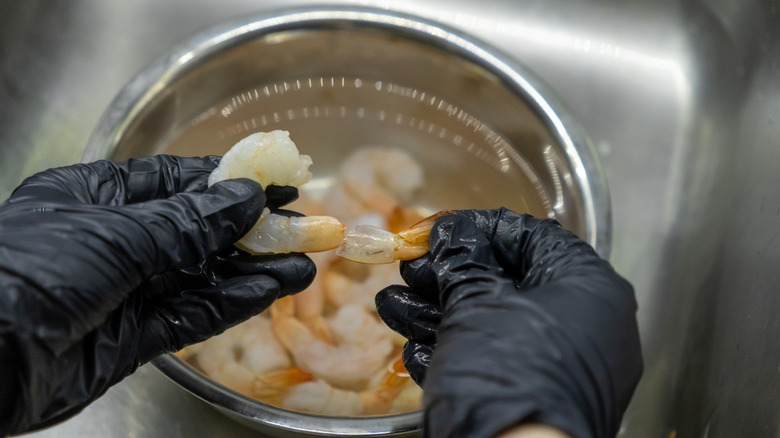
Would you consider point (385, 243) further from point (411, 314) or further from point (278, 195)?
point (278, 195)

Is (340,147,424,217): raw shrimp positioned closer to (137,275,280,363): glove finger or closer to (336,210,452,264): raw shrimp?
(336,210,452,264): raw shrimp

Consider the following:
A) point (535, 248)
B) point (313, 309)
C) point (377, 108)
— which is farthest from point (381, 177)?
point (535, 248)

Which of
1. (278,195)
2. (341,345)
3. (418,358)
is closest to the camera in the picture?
(418,358)

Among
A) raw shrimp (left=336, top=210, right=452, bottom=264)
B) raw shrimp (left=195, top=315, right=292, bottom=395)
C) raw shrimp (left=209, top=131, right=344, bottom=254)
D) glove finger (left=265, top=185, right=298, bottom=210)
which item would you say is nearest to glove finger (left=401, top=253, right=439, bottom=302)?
raw shrimp (left=336, top=210, right=452, bottom=264)

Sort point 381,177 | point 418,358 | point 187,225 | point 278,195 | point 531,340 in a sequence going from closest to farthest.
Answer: point 531,340, point 187,225, point 418,358, point 278,195, point 381,177

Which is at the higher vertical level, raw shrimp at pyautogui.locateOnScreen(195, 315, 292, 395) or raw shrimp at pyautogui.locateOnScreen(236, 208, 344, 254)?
raw shrimp at pyautogui.locateOnScreen(236, 208, 344, 254)

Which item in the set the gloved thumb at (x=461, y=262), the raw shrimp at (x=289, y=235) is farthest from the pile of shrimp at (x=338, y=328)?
the gloved thumb at (x=461, y=262)

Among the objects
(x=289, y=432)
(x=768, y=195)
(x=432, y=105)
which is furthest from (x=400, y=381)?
(x=768, y=195)

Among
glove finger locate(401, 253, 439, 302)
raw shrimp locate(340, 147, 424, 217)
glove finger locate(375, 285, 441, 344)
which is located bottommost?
glove finger locate(375, 285, 441, 344)
